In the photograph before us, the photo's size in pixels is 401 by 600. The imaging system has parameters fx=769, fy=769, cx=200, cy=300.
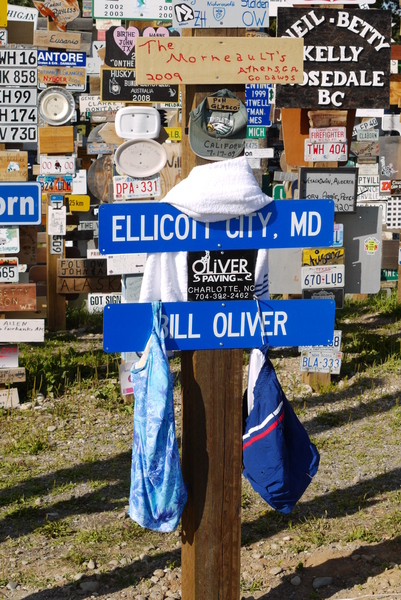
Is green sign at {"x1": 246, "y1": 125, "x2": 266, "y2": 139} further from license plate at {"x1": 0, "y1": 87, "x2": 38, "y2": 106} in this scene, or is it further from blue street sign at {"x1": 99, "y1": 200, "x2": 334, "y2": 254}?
blue street sign at {"x1": 99, "y1": 200, "x2": 334, "y2": 254}

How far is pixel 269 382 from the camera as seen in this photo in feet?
11.7

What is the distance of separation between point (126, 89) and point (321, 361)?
314 cm

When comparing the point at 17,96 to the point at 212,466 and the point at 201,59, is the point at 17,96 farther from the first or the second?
the point at 212,466

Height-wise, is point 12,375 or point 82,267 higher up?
point 82,267

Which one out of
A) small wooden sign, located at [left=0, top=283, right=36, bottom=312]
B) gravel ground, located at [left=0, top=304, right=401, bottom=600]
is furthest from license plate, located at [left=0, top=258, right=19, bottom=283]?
gravel ground, located at [left=0, top=304, right=401, bottom=600]

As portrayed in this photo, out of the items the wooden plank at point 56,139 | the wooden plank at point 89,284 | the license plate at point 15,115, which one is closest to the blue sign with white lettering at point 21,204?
the license plate at point 15,115

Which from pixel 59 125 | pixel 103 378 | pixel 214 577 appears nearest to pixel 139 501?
pixel 214 577

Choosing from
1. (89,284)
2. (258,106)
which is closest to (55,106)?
(89,284)

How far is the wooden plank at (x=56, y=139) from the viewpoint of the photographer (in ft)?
28.5

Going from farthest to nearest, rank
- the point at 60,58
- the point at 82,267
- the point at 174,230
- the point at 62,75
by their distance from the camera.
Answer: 1. the point at 82,267
2. the point at 62,75
3. the point at 60,58
4. the point at 174,230

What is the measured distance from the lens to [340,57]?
6.70 m

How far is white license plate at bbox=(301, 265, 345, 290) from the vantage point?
280 inches

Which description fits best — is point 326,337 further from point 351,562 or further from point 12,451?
point 12,451

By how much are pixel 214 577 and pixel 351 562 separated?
1.31 metres
